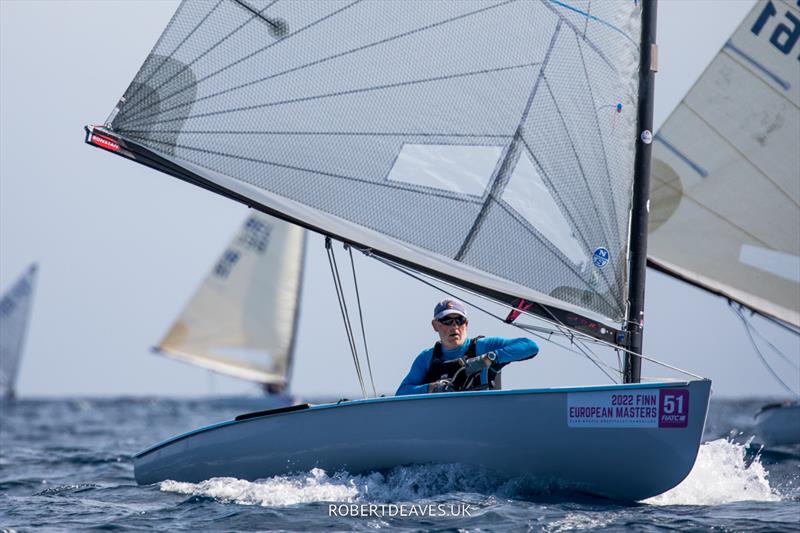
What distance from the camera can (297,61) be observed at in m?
6.40

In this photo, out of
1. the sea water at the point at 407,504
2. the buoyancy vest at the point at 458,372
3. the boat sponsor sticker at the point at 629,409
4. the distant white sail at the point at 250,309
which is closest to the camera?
the sea water at the point at 407,504

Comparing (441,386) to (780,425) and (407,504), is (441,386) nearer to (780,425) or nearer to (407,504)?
(407,504)

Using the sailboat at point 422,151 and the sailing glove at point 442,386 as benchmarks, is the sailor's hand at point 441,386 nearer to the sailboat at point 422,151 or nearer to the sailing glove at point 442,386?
the sailing glove at point 442,386

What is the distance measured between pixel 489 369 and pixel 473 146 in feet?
4.49

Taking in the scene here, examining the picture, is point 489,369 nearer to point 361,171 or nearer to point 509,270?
point 509,270

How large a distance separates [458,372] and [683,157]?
538 cm

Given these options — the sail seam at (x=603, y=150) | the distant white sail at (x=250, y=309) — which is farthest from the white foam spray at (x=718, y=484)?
the distant white sail at (x=250, y=309)

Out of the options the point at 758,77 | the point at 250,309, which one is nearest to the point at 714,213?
the point at 758,77

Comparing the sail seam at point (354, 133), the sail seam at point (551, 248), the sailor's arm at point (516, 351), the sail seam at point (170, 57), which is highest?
the sail seam at point (170, 57)

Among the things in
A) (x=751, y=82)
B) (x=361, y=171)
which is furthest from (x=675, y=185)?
(x=361, y=171)

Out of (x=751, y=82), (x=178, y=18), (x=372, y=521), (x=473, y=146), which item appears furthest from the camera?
(x=751, y=82)

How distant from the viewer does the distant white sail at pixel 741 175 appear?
10.4m

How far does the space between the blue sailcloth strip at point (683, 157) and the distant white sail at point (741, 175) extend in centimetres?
1

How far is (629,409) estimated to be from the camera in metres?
5.67
